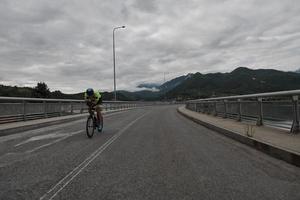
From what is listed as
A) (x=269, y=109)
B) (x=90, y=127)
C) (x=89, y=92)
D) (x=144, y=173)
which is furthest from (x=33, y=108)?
(x=144, y=173)

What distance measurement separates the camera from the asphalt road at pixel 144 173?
16.9 ft

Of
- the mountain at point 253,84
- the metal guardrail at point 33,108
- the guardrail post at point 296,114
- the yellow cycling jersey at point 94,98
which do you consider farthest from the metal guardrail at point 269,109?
the mountain at point 253,84

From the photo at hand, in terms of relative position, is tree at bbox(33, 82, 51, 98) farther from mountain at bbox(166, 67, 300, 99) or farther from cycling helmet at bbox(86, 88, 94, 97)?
cycling helmet at bbox(86, 88, 94, 97)

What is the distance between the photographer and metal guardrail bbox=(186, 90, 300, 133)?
10.5 metres

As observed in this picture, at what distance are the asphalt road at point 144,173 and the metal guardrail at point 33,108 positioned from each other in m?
7.99

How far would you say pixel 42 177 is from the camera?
20.1ft

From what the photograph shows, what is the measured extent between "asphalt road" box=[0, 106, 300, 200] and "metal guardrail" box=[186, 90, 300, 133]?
2123mm

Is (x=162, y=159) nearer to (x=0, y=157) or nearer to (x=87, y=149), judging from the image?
(x=87, y=149)

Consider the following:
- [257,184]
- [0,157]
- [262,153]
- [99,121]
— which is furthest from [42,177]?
[99,121]

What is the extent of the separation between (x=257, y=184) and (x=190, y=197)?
141 centimetres

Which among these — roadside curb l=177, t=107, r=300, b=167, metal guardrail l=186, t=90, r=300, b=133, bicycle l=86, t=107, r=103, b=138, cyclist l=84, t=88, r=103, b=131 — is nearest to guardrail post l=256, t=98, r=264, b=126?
metal guardrail l=186, t=90, r=300, b=133

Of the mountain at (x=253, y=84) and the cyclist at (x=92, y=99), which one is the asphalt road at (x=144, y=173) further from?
the mountain at (x=253, y=84)

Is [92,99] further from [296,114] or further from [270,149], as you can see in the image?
[296,114]

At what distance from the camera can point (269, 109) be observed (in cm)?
1255
